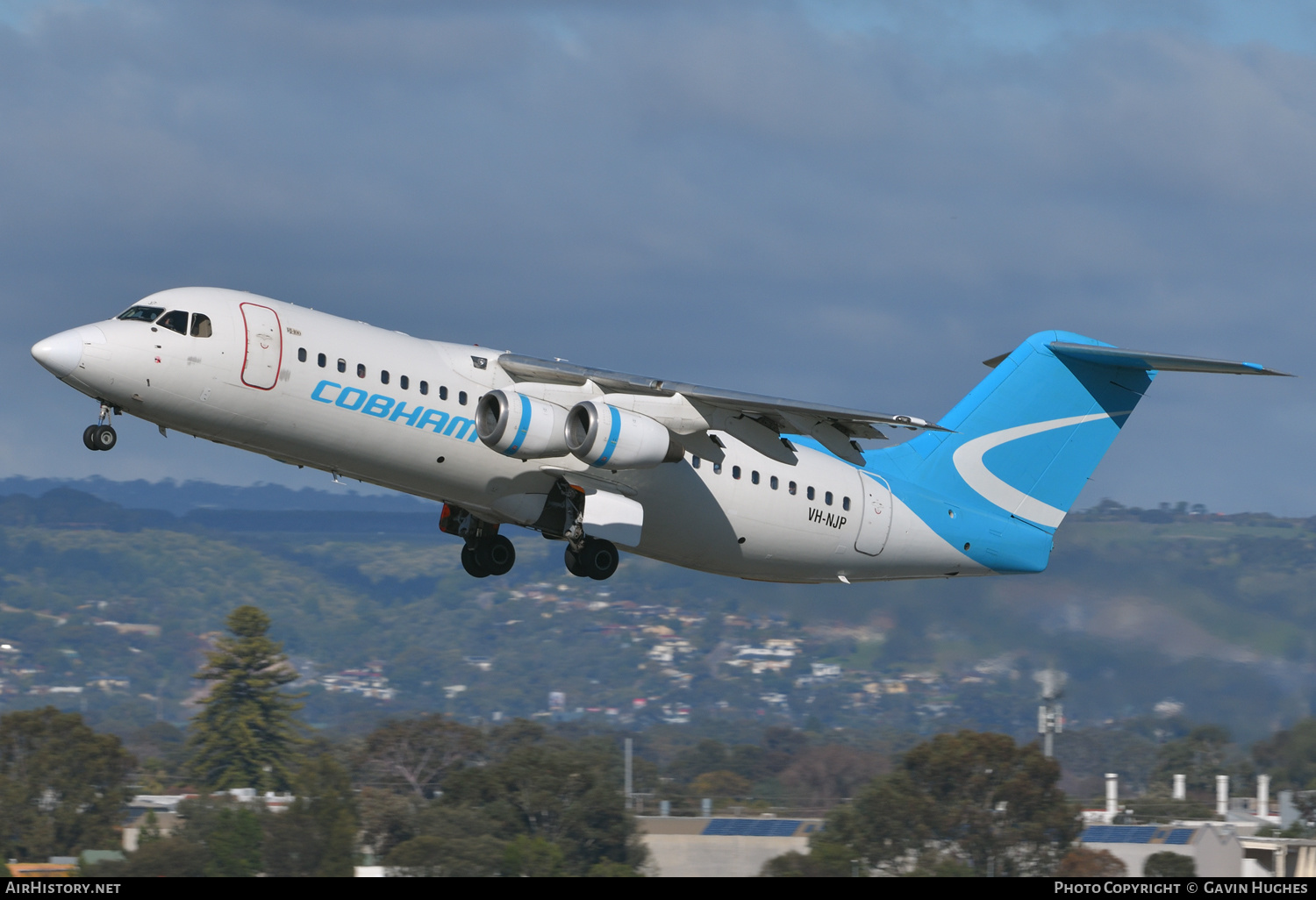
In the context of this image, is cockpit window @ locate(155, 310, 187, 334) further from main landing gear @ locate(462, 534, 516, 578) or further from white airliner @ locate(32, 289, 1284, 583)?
main landing gear @ locate(462, 534, 516, 578)

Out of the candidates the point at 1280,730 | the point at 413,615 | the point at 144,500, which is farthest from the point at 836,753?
Answer: the point at 144,500

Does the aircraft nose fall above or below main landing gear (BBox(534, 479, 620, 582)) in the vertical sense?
above

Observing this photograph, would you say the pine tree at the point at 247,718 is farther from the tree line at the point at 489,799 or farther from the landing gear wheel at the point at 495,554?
the landing gear wheel at the point at 495,554

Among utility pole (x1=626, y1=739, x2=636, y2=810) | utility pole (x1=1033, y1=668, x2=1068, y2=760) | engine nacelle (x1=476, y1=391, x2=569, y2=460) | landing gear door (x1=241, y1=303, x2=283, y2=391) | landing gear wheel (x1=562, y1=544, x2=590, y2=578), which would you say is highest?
landing gear door (x1=241, y1=303, x2=283, y2=391)

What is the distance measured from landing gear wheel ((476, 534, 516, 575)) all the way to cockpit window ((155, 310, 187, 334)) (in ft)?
17.6

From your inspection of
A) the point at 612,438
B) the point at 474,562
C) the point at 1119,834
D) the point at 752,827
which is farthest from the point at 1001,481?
the point at 1119,834

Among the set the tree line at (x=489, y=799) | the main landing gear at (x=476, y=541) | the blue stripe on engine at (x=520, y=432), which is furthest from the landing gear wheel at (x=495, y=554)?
the tree line at (x=489, y=799)

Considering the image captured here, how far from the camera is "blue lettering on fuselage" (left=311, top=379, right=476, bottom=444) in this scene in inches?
655

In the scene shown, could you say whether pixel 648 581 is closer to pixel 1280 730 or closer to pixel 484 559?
pixel 1280 730

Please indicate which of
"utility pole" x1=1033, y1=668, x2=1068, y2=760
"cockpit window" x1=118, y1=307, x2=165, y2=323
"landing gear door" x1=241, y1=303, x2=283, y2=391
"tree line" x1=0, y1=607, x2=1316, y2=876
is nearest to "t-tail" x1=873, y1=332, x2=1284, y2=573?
"landing gear door" x1=241, y1=303, x2=283, y2=391

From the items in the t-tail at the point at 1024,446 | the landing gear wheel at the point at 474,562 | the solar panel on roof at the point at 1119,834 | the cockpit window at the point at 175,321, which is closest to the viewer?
the cockpit window at the point at 175,321

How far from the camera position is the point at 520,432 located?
1689 cm

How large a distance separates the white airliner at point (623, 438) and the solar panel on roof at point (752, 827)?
11101mm

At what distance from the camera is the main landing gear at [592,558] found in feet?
60.6
